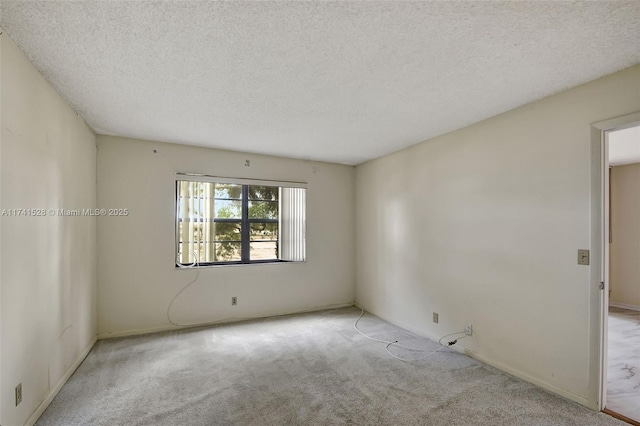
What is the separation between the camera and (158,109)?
2742 millimetres

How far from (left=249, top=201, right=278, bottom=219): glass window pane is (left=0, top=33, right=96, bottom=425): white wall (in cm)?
197

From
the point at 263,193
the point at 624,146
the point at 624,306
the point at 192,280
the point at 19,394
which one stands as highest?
the point at 624,146

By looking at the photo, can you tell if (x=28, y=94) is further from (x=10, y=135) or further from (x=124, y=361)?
(x=124, y=361)

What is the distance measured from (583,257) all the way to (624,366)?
1464 millimetres

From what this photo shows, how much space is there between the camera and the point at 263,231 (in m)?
4.53

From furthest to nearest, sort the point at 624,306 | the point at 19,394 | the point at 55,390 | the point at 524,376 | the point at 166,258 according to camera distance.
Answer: the point at 624,306
the point at 166,258
the point at 524,376
the point at 55,390
the point at 19,394

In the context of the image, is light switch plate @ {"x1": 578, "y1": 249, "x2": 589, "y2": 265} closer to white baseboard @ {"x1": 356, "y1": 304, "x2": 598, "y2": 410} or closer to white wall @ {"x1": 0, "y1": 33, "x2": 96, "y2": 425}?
white baseboard @ {"x1": 356, "y1": 304, "x2": 598, "y2": 410}

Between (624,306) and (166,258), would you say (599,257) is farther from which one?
(166,258)

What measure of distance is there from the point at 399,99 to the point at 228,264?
10.0ft

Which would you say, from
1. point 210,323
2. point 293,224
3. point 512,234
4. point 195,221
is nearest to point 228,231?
point 195,221

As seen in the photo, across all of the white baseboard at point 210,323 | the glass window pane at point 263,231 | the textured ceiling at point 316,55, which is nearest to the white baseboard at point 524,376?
the white baseboard at point 210,323

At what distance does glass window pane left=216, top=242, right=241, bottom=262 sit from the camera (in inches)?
166

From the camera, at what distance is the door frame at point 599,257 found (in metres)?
2.16

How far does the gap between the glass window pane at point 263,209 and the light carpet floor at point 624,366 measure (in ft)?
13.0
